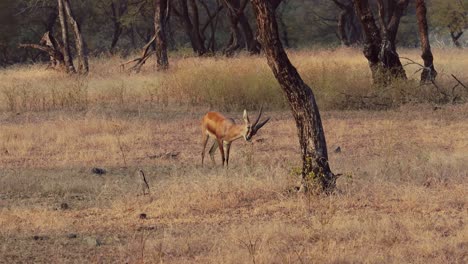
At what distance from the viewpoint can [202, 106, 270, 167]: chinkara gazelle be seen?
9328 mm

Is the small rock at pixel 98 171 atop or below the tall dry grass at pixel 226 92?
below

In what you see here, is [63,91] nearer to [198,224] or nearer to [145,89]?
[145,89]

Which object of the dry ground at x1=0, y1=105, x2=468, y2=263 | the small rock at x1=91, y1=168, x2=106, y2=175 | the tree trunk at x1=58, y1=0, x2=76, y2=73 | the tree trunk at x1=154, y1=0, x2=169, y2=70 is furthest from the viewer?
the tree trunk at x1=58, y1=0, x2=76, y2=73

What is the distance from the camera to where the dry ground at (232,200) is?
5891mm

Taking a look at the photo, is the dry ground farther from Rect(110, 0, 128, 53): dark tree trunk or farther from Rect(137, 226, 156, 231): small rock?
Rect(110, 0, 128, 53): dark tree trunk

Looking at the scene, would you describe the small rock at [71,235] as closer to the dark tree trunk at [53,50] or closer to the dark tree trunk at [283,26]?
the dark tree trunk at [53,50]

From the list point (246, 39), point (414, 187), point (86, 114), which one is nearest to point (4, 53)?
point (246, 39)

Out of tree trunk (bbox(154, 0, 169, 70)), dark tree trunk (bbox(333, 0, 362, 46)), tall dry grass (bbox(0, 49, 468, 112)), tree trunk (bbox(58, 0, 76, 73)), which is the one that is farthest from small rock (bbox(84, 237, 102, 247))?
dark tree trunk (bbox(333, 0, 362, 46))

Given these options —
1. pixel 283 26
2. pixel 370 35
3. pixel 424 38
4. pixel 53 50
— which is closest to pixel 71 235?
pixel 370 35

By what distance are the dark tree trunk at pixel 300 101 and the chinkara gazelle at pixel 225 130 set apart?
1436 millimetres

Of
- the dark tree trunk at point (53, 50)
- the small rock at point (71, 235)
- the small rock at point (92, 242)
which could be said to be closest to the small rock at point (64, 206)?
the small rock at point (71, 235)

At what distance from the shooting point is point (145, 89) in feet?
58.1

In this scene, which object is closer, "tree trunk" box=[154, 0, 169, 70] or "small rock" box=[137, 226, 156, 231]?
"small rock" box=[137, 226, 156, 231]

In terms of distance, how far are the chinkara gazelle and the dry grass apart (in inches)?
10.6
